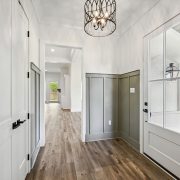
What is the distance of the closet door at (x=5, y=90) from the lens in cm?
128

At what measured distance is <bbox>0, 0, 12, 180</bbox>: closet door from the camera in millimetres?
1281

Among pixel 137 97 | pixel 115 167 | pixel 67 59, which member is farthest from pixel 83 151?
pixel 67 59

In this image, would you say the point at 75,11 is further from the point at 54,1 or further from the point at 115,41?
the point at 115,41

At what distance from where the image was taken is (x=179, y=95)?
2352mm

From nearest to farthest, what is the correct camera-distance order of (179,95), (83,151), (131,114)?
(179,95) → (83,151) → (131,114)

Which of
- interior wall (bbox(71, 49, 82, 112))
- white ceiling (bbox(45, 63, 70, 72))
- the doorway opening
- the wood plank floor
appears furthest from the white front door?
white ceiling (bbox(45, 63, 70, 72))

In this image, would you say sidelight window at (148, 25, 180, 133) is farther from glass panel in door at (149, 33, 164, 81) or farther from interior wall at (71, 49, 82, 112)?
interior wall at (71, 49, 82, 112)

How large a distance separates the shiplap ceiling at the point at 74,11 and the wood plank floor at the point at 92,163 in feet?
9.96

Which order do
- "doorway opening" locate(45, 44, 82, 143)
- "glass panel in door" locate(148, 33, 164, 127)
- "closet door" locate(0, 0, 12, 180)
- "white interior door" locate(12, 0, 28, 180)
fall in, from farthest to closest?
"doorway opening" locate(45, 44, 82, 143), "glass panel in door" locate(148, 33, 164, 127), "white interior door" locate(12, 0, 28, 180), "closet door" locate(0, 0, 12, 180)

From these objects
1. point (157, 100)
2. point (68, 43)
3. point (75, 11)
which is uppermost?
point (75, 11)

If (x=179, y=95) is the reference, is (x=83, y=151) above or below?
below

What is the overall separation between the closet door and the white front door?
2.31 metres

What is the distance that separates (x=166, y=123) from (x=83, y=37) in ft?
9.38

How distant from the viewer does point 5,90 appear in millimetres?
1374
